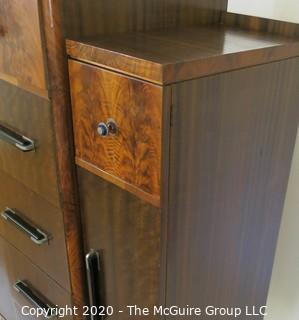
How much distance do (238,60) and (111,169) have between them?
0.91 ft

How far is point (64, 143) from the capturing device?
769mm

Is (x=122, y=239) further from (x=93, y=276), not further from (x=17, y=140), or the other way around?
(x=17, y=140)

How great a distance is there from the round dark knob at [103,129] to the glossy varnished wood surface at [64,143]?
90mm

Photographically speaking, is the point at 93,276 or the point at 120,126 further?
the point at 93,276

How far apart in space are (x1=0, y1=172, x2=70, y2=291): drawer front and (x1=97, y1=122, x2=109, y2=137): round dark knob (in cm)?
26

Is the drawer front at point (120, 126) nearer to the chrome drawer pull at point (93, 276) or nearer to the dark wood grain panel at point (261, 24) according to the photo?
the chrome drawer pull at point (93, 276)

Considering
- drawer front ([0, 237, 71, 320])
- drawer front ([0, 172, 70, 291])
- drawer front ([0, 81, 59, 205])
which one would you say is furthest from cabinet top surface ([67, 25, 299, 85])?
drawer front ([0, 237, 71, 320])

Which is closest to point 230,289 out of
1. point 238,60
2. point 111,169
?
point 111,169

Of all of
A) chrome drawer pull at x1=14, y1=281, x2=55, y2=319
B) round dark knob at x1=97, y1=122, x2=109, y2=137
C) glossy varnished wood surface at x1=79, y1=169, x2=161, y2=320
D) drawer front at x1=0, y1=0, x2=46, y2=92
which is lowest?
chrome drawer pull at x1=14, y1=281, x2=55, y2=319

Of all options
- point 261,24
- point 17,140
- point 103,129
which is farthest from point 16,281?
point 261,24

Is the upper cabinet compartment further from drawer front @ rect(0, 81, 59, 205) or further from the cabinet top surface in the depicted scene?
drawer front @ rect(0, 81, 59, 205)

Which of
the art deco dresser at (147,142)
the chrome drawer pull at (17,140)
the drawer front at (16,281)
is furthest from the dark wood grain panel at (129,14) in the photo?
the drawer front at (16,281)

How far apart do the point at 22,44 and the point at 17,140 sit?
Result: 0.66ft

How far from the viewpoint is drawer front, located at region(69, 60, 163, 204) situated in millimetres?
599
